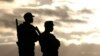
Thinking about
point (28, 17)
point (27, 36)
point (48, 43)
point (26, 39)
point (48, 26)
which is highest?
point (48, 26)

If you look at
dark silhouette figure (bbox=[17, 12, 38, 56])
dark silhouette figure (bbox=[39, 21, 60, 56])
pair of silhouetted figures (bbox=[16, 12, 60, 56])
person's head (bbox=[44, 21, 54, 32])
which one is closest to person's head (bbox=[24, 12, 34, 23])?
pair of silhouetted figures (bbox=[16, 12, 60, 56])

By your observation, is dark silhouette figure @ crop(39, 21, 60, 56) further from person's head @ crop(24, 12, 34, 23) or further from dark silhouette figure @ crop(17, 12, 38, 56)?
dark silhouette figure @ crop(17, 12, 38, 56)

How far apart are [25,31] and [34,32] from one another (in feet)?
1.52

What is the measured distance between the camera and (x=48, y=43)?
41.2 ft

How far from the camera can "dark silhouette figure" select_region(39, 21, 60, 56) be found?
12.3 metres

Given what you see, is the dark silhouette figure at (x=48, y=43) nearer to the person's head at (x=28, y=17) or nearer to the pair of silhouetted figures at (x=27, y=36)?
the pair of silhouetted figures at (x=27, y=36)

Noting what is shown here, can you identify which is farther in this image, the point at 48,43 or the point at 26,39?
the point at 26,39

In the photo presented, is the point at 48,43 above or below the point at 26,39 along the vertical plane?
above

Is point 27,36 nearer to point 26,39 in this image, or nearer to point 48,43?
point 26,39

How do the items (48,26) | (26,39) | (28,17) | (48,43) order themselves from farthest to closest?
(26,39) < (28,17) < (48,43) < (48,26)

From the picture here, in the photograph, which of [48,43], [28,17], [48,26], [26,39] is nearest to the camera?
[48,26]

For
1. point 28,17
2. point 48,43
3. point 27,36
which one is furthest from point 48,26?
point 27,36

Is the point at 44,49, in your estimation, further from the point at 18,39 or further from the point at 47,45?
the point at 18,39

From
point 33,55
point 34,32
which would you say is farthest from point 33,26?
point 33,55
